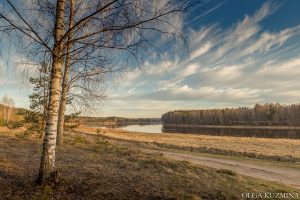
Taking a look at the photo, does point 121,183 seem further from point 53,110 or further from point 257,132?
point 257,132

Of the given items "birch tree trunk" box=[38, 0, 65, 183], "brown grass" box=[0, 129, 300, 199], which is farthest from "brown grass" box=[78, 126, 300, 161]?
"birch tree trunk" box=[38, 0, 65, 183]

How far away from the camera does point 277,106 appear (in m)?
160

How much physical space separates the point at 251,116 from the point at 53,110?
6503 inches

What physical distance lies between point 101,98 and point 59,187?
915cm

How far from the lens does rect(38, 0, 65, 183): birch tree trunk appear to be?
6.11 m

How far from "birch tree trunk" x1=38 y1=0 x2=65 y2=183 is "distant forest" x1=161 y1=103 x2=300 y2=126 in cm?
14053

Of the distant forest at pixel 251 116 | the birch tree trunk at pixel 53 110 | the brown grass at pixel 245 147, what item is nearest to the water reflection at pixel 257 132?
the brown grass at pixel 245 147

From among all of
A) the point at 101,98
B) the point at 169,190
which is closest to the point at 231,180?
the point at 169,190

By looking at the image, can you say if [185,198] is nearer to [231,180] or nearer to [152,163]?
[231,180]

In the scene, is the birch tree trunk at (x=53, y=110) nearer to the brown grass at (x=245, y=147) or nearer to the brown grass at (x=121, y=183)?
the brown grass at (x=121, y=183)

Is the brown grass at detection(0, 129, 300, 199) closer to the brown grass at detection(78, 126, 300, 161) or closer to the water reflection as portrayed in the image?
the brown grass at detection(78, 126, 300, 161)

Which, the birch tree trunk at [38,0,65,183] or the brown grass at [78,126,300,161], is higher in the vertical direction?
the birch tree trunk at [38,0,65,183]

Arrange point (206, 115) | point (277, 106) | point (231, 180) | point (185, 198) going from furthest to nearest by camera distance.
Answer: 1. point (206, 115)
2. point (277, 106)
3. point (231, 180)
4. point (185, 198)

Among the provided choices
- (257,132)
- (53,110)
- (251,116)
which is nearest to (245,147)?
(53,110)
